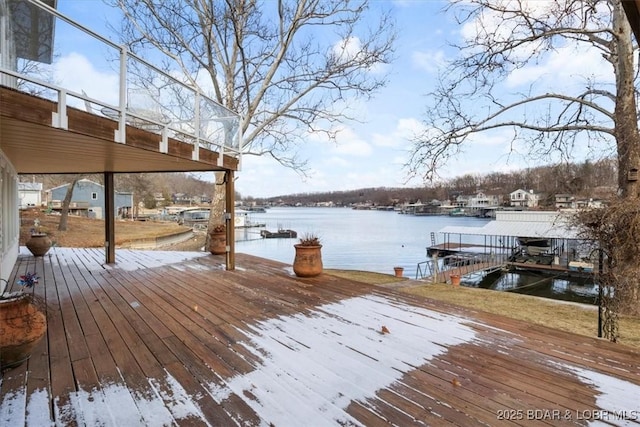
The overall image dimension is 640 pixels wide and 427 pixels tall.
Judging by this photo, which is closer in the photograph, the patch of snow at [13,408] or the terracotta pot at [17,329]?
the patch of snow at [13,408]

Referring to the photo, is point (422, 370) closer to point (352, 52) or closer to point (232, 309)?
point (232, 309)

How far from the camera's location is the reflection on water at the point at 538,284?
15117 mm

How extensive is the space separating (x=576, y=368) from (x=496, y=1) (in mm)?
8689

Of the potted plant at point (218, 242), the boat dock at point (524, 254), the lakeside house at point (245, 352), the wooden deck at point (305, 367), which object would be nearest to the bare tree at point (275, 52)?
the potted plant at point (218, 242)

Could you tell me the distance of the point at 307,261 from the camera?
5.98 meters

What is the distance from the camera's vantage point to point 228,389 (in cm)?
228

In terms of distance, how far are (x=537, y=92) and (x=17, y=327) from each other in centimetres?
1102

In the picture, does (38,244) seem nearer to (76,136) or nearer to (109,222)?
(109,222)

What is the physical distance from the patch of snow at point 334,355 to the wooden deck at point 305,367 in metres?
0.01

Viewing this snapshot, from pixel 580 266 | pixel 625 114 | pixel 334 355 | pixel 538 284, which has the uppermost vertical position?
pixel 625 114

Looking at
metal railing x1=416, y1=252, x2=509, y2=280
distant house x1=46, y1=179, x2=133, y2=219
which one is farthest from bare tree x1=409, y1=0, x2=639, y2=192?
distant house x1=46, y1=179, x2=133, y2=219

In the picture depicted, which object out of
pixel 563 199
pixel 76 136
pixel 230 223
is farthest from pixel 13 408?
pixel 563 199

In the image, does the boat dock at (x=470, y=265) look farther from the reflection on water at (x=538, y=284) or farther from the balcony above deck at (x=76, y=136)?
the balcony above deck at (x=76, y=136)

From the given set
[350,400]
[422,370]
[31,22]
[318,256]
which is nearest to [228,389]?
[350,400]
